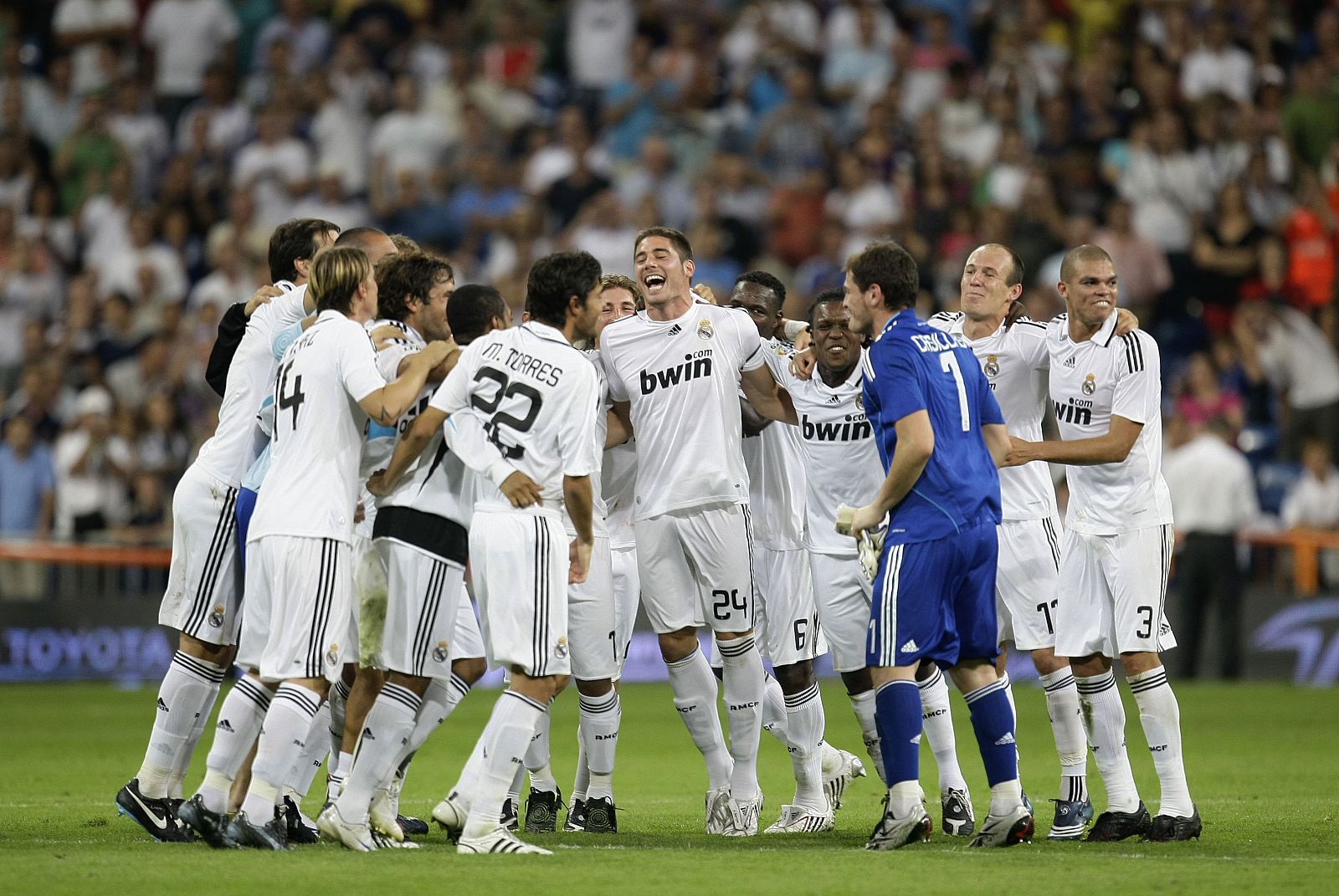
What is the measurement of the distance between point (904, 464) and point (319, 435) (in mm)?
2802

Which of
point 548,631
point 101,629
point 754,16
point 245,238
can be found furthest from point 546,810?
point 754,16

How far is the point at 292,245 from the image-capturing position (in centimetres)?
949

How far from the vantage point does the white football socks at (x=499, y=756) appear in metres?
8.16

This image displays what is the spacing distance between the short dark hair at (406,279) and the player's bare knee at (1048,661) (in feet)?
12.8

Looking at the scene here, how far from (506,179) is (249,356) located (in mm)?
14449

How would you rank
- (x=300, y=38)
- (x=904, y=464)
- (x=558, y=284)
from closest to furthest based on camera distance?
1. (x=904, y=464)
2. (x=558, y=284)
3. (x=300, y=38)

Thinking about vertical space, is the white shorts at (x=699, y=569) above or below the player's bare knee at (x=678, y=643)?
above

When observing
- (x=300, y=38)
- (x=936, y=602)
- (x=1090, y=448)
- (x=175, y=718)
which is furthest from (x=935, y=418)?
(x=300, y=38)

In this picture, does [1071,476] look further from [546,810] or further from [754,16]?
[754,16]

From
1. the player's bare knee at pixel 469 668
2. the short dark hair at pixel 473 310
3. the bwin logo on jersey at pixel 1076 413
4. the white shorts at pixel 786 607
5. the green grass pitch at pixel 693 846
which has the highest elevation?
the short dark hair at pixel 473 310

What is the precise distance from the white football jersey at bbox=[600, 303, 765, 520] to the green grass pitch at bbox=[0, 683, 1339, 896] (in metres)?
1.89

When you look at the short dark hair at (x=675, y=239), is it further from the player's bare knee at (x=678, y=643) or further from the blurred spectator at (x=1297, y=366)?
the blurred spectator at (x=1297, y=366)

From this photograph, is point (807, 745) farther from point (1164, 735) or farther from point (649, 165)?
point (649, 165)

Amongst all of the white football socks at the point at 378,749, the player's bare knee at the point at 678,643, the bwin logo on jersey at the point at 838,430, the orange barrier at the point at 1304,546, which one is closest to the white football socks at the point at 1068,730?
the bwin logo on jersey at the point at 838,430
